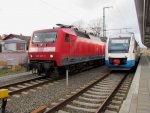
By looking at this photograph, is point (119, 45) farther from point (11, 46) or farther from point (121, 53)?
point (11, 46)

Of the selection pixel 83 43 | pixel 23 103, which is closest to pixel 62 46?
pixel 83 43

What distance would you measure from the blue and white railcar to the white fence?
8.24 m

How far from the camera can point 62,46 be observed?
1361 cm

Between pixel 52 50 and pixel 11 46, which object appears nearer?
pixel 52 50

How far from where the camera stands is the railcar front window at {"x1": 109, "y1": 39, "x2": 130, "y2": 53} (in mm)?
17000

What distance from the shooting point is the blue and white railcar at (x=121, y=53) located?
1677 centimetres

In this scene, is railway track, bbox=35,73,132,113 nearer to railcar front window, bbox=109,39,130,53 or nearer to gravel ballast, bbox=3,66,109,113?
gravel ballast, bbox=3,66,109,113

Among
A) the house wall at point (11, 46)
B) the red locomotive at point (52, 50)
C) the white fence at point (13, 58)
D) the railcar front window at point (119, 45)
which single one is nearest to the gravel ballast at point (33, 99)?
Result: the red locomotive at point (52, 50)

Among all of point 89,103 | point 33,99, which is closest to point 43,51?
point 33,99

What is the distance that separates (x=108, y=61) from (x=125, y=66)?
1.35m

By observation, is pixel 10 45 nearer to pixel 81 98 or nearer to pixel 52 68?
pixel 52 68

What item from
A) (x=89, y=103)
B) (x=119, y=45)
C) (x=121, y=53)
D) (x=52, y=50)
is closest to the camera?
(x=89, y=103)

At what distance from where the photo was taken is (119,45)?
17391 millimetres

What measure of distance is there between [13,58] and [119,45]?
9460mm
